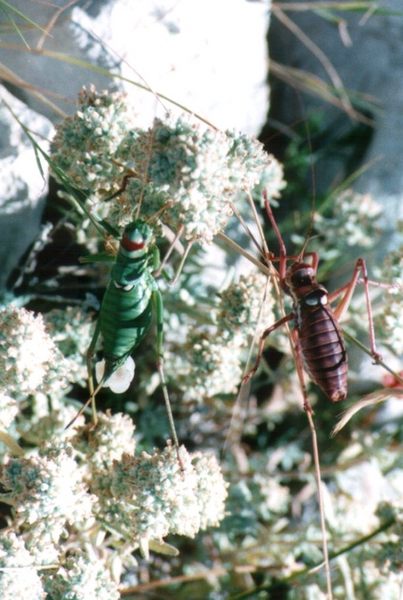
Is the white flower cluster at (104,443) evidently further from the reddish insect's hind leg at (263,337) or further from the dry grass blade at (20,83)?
the dry grass blade at (20,83)

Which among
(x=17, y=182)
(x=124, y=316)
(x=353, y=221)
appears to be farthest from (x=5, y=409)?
(x=353, y=221)

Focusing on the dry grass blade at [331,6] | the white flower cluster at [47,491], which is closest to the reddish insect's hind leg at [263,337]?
the white flower cluster at [47,491]

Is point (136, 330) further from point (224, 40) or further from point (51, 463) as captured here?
point (224, 40)

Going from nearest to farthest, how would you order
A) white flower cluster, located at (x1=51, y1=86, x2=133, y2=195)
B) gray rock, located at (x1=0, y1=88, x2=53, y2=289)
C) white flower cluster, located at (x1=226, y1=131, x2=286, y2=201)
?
1. white flower cluster, located at (x1=226, y1=131, x2=286, y2=201)
2. white flower cluster, located at (x1=51, y1=86, x2=133, y2=195)
3. gray rock, located at (x1=0, y1=88, x2=53, y2=289)

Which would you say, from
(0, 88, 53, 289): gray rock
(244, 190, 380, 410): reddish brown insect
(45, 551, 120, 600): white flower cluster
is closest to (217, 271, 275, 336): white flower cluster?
(244, 190, 380, 410): reddish brown insect

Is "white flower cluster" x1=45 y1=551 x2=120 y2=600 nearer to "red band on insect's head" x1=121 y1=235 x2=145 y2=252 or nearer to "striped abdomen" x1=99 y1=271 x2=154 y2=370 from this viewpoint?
"striped abdomen" x1=99 y1=271 x2=154 y2=370
